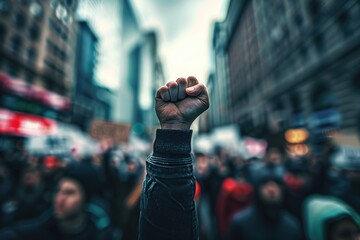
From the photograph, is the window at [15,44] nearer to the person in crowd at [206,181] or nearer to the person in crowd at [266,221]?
the person in crowd at [206,181]

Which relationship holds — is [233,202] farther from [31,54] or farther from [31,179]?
[31,54]

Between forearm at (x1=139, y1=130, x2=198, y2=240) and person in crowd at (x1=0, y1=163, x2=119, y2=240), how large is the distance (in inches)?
57.7

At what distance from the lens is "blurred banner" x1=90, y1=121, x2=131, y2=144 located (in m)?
5.13

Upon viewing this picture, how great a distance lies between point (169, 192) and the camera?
0.82 metres

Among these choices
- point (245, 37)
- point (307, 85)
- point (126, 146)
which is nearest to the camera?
point (245, 37)

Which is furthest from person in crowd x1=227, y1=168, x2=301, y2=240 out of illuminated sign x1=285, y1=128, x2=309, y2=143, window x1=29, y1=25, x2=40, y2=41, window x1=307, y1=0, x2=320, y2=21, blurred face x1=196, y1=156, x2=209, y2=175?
window x1=307, y1=0, x2=320, y2=21

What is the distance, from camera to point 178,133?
0.88 m

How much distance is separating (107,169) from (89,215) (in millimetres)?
2324

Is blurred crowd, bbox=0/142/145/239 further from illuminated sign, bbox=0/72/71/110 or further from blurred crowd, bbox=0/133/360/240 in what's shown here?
illuminated sign, bbox=0/72/71/110

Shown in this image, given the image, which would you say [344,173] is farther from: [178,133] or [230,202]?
[178,133]

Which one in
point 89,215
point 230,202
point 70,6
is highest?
point 70,6

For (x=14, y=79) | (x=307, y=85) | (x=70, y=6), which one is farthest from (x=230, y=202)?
(x=14, y=79)

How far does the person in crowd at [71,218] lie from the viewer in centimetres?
178

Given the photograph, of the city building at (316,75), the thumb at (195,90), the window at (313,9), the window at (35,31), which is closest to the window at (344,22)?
the city building at (316,75)
